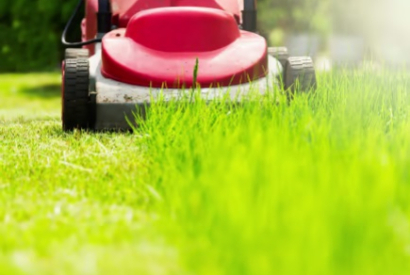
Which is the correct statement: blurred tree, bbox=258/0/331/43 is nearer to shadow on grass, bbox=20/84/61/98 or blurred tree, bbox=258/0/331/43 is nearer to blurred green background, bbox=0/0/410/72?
blurred green background, bbox=0/0/410/72

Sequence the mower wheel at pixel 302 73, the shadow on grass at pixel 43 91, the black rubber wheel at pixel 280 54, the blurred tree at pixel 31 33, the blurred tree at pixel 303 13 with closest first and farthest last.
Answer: the mower wheel at pixel 302 73 < the black rubber wheel at pixel 280 54 < the shadow on grass at pixel 43 91 < the blurred tree at pixel 31 33 < the blurred tree at pixel 303 13

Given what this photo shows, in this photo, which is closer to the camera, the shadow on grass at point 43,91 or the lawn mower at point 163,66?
the lawn mower at point 163,66

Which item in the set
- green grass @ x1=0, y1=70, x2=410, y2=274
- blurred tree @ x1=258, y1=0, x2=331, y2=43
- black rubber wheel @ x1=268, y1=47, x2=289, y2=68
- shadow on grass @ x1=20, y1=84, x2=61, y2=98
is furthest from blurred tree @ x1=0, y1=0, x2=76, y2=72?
green grass @ x1=0, y1=70, x2=410, y2=274

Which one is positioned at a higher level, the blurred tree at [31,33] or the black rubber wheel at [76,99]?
the black rubber wheel at [76,99]

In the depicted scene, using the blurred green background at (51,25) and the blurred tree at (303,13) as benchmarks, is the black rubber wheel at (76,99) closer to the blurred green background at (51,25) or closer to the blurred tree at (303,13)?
the blurred green background at (51,25)

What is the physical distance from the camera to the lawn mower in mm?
3492

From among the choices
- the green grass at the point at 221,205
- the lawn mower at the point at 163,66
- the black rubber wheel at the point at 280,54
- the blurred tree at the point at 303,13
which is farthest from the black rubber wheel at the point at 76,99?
the blurred tree at the point at 303,13

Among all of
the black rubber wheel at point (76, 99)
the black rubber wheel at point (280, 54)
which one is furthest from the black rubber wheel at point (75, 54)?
the black rubber wheel at point (280, 54)

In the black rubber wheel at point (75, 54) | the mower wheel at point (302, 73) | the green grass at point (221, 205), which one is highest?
the green grass at point (221, 205)

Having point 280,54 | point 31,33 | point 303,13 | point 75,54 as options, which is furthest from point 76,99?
point 303,13

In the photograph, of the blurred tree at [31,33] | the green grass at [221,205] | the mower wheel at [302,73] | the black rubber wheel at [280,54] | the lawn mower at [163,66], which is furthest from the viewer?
the blurred tree at [31,33]

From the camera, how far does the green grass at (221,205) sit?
1184mm

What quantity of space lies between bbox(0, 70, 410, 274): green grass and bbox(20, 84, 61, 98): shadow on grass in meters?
5.82

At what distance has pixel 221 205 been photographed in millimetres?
1384
